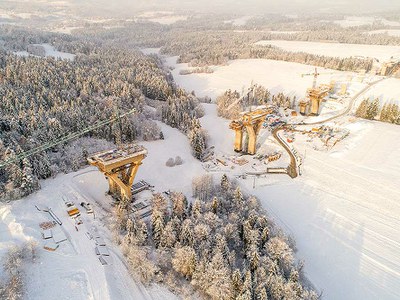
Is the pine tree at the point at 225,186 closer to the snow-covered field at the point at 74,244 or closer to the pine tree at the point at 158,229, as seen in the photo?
the snow-covered field at the point at 74,244

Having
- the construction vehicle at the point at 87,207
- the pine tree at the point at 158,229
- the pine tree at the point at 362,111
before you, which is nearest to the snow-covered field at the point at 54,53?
the construction vehicle at the point at 87,207

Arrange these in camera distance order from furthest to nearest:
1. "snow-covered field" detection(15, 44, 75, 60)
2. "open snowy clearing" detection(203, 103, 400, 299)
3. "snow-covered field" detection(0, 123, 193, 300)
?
"snow-covered field" detection(15, 44, 75, 60) → "open snowy clearing" detection(203, 103, 400, 299) → "snow-covered field" detection(0, 123, 193, 300)

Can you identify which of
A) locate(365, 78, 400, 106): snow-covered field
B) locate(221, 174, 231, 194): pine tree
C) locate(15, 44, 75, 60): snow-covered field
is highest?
locate(15, 44, 75, 60): snow-covered field

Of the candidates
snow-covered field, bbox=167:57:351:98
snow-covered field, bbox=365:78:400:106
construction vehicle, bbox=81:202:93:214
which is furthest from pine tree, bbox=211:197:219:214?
snow-covered field, bbox=365:78:400:106

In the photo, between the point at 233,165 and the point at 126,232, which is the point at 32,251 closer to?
the point at 126,232

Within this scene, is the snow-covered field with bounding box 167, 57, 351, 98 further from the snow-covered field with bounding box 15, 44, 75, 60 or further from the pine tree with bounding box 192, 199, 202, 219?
the pine tree with bounding box 192, 199, 202, 219
